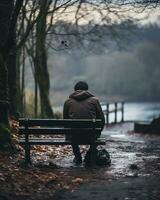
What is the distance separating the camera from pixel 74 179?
27.9 ft

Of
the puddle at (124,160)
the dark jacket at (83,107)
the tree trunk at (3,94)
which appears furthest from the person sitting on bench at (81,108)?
the tree trunk at (3,94)

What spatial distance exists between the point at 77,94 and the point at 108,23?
15.3m

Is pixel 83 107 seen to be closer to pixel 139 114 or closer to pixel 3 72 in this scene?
pixel 3 72

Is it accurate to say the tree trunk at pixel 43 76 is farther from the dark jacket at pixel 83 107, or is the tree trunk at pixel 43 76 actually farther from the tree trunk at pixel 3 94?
the dark jacket at pixel 83 107

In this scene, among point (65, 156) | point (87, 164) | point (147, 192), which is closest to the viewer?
point (147, 192)

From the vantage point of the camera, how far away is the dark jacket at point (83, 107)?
10.2 metres

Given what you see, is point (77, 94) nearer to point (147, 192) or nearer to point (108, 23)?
point (147, 192)

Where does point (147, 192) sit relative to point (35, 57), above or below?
below

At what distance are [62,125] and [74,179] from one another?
4.97 ft

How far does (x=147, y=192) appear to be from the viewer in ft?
24.7

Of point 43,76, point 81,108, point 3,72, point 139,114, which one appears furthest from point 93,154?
point 139,114

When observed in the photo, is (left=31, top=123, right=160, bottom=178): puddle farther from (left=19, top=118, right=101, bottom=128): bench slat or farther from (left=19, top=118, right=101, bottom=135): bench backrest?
(left=19, top=118, right=101, bottom=128): bench slat

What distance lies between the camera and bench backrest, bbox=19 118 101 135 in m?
9.68

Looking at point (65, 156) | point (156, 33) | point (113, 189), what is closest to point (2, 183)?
point (113, 189)
